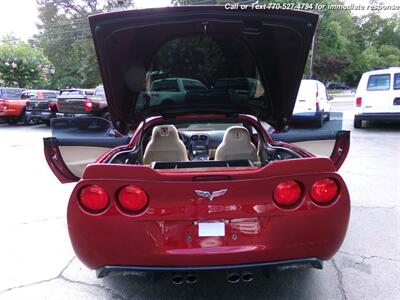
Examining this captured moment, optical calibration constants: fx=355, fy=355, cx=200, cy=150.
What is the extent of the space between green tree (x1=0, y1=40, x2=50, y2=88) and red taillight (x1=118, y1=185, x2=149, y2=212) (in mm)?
29365

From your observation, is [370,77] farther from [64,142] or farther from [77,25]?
[77,25]

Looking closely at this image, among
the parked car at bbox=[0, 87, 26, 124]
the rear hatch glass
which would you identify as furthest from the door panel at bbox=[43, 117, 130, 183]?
the parked car at bbox=[0, 87, 26, 124]

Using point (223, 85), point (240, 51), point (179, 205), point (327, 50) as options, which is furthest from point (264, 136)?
point (327, 50)

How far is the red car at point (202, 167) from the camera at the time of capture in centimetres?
217

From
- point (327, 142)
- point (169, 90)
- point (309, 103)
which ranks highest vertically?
point (169, 90)

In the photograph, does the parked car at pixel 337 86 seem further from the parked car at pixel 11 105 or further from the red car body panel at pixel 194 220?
the red car body panel at pixel 194 220

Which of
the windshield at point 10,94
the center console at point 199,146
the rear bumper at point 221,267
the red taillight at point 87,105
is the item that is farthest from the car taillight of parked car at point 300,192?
the windshield at point 10,94

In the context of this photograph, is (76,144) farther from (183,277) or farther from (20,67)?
(20,67)

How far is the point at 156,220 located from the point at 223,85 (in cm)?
178

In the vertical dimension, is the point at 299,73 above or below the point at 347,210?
above

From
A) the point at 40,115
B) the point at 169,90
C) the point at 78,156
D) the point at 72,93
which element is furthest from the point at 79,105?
the point at 169,90

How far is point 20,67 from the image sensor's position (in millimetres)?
27953

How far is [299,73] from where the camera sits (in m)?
3.21

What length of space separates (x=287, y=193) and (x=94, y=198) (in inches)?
47.2
